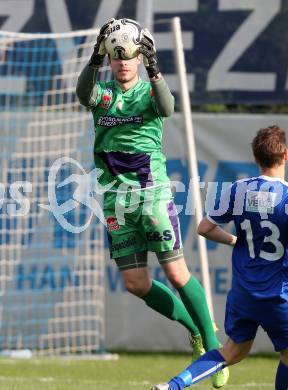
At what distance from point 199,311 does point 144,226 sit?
641 millimetres

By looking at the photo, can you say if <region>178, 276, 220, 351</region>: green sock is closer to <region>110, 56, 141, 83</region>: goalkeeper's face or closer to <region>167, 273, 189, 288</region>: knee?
<region>167, 273, 189, 288</region>: knee

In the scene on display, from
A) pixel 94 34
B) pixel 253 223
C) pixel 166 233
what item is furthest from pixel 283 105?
pixel 253 223

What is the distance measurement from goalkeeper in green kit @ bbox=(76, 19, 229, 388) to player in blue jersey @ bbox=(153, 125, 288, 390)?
3.39 ft

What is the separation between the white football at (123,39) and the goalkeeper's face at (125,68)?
0.42ft

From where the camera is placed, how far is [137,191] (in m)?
6.36

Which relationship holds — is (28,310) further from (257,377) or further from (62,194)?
(257,377)

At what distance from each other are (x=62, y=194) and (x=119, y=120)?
3.15 metres

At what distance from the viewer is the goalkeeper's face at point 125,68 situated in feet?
Answer: 20.4

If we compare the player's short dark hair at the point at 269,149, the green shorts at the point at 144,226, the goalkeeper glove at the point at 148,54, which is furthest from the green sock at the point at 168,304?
the player's short dark hair at the point at 269,149

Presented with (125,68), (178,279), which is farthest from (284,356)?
(125,68)

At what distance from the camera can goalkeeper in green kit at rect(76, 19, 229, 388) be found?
248 inches

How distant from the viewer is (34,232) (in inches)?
372

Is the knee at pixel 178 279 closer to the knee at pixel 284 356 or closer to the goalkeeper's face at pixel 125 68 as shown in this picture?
the knee at pixel 284 356

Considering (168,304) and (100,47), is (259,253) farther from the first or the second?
(100,47)
